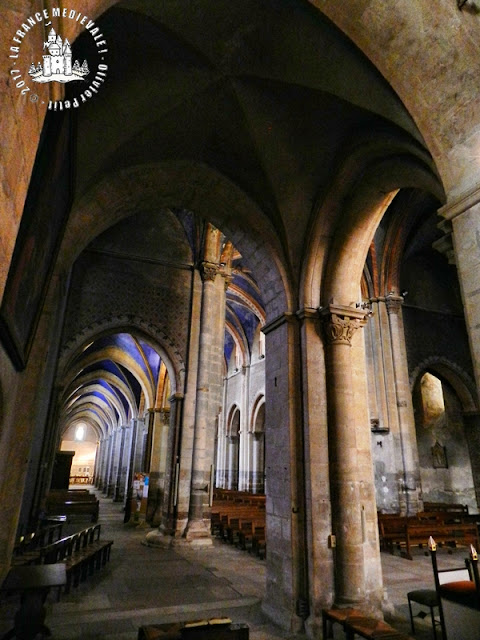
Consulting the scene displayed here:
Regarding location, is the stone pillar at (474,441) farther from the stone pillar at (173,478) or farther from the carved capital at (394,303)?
the stone pillar at (173,478)

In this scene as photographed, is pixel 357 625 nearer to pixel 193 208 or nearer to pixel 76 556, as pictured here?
pixel 76 556

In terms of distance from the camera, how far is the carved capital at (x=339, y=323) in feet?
21.4

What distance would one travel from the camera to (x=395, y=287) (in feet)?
50.3

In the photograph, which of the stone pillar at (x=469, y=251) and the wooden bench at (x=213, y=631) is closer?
the wooden bench at (x=213, y=631)

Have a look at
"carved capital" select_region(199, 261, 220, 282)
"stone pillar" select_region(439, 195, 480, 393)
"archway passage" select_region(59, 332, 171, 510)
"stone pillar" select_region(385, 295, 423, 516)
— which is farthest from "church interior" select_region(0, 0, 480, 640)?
"archway passage" select_region(59, 332, 171, 510)

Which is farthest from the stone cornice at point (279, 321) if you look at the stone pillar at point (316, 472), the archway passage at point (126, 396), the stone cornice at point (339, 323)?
the archway passage at point (126, 396)

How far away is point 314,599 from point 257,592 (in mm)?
1817

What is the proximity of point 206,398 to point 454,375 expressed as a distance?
10909 millimetres

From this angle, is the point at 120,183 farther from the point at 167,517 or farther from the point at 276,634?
the point at 167,517

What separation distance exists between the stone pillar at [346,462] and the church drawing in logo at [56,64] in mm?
4867

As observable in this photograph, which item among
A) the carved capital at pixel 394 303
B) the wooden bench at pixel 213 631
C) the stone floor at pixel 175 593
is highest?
the carved capital at pixel 394 303

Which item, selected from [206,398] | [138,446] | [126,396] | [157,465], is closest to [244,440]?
[138,446]

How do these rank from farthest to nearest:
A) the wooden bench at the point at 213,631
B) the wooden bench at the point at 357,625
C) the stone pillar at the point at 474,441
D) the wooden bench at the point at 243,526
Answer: the stone pillar at the point at 474,441
the wooden bench at the point at 243,526
the wooden bench at the point at 357,625
the wooden bench at the point at 213,631

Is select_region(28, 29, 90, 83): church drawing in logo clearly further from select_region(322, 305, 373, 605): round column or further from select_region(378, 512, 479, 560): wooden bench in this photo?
select_region(378, 512, 479, 560): wooden bench
